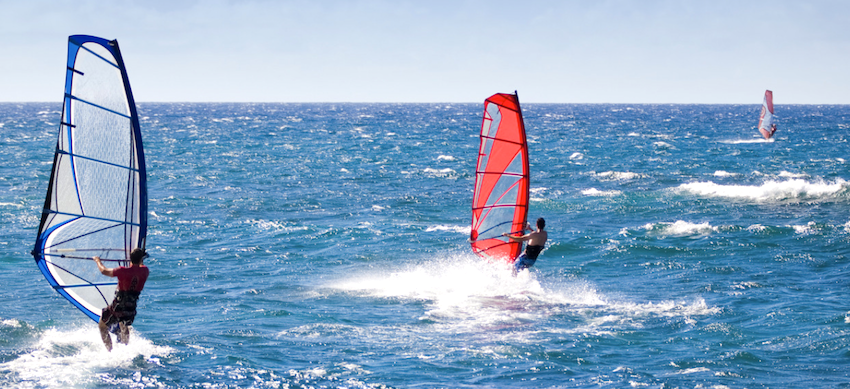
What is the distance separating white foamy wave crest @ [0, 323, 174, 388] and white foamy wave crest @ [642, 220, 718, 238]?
1705 cm

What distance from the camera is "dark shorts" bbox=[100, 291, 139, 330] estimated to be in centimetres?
1152

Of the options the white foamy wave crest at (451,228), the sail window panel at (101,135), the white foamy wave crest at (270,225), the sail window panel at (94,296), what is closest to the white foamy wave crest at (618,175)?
the white foamy wave crest at (451,228)

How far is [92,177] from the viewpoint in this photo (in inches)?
440

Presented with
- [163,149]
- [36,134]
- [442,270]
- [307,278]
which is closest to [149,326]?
[307,278]

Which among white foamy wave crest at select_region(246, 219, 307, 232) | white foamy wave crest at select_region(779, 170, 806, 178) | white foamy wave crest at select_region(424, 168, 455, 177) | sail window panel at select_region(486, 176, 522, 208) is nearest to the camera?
sail window panel at select_region(486, 176, 522, 208)

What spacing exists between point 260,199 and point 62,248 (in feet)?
74.3

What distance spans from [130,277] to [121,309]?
22.4 inches

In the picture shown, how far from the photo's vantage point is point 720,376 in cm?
1262

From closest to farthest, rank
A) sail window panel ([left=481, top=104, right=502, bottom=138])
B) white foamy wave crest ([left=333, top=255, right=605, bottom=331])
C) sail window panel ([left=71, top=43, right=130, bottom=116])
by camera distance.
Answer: sail window panel ([left=71, top=43, right=130, bottom=116])
white foamy wave crest ([left=333, top=255, right=605, bottom=331])
sail window panel ([left=481, top=104, right=502, bottom=138])

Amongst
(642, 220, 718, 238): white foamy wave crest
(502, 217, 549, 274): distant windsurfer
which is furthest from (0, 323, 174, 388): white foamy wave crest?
(642, 220, 718, 238): white foamy wave crest

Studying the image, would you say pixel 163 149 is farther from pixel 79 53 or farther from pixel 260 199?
pixel 79 53

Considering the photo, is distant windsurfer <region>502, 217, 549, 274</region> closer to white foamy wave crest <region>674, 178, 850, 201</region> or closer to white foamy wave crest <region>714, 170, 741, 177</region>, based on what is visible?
white foamy wave crest <region>674, 178, 850, 201</region>

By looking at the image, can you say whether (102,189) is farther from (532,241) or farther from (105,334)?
(532,241)

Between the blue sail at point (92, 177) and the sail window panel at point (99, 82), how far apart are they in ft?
0.04
